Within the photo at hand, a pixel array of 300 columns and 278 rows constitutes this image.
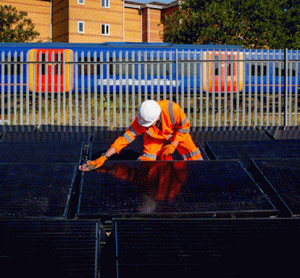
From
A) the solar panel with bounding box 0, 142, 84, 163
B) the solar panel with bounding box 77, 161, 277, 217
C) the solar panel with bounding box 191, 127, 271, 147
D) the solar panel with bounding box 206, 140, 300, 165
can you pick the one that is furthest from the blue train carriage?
the solar panel with bounding box 77, 161, 277, 217

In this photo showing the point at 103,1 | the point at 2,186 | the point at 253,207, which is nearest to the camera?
the point at 253,207

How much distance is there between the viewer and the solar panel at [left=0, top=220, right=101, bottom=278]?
6.97ft

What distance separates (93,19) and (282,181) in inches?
1465

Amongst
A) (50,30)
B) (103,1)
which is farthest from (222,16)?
(50,30)

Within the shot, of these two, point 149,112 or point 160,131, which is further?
point 160,131

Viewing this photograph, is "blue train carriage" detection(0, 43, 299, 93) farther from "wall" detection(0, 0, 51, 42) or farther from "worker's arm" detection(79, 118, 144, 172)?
"wall" detection(0, 0, 51, 42)

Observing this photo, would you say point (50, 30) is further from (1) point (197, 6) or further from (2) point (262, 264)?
(2) point (262, 264)

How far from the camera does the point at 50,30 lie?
129 ft

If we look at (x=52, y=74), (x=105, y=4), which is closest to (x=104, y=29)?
(x=105, y=4)

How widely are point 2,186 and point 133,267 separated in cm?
185

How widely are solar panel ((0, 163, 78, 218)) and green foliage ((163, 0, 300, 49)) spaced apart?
19470mm

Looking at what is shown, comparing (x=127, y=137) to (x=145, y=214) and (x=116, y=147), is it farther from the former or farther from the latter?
(x=145, y=214)

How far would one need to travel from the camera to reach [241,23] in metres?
22.1

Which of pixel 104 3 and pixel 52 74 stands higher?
pixel 104 3
